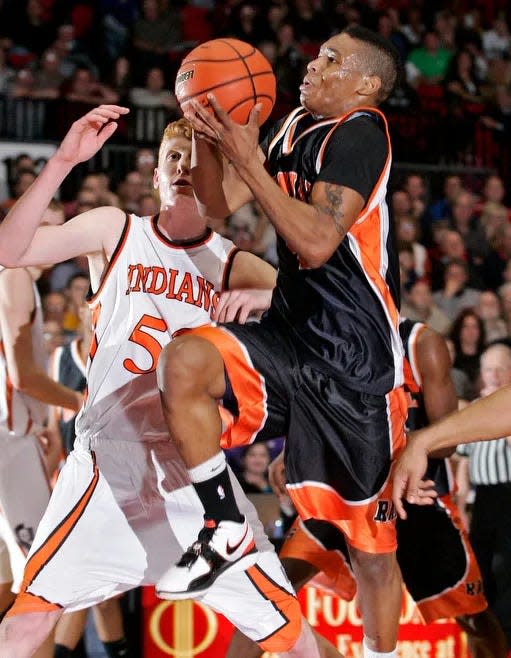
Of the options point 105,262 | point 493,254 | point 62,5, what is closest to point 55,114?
point 62,5

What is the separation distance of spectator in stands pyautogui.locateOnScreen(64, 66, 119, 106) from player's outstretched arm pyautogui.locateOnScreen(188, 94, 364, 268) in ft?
26.0

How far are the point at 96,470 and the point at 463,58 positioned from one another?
11.1 meters

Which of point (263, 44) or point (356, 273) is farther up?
point (356, 273)

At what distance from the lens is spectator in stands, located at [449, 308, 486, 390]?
8.17 metres

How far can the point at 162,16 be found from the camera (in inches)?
502

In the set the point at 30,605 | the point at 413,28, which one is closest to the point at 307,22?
the point at 413,28

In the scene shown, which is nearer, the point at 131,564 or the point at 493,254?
the point at 131,564

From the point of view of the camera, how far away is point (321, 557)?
500cm

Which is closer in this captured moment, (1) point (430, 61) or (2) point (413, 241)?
(2) point (413, 241)

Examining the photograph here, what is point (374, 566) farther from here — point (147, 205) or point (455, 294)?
point (455, 294)

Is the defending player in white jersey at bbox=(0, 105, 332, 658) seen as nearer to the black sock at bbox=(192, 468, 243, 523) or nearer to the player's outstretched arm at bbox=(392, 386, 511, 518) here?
the black sock at bbox=(192, 468, 243, 523)

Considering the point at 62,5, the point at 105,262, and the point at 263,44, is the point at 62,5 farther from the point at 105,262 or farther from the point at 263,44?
the point at 105,262

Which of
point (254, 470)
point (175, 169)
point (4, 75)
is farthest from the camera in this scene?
point (4, 75)

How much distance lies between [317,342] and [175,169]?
0.91 meters
